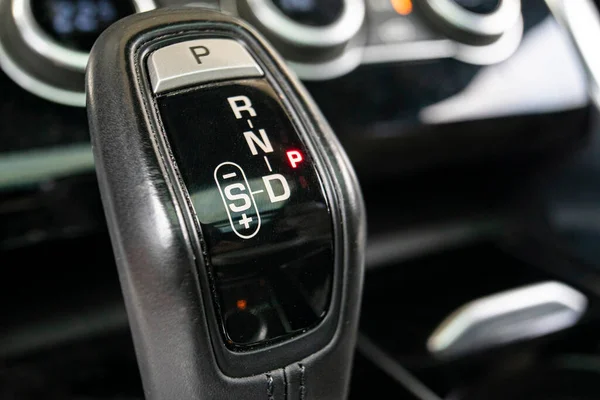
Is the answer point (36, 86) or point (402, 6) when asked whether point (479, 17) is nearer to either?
point (402, 6)

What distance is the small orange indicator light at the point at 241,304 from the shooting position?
1.10 feet

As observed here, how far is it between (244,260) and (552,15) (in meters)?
0.64

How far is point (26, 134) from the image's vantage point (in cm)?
54

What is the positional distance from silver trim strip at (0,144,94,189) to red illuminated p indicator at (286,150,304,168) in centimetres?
25

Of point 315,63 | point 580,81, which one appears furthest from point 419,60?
point 580,81

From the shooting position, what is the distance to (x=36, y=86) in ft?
1.78

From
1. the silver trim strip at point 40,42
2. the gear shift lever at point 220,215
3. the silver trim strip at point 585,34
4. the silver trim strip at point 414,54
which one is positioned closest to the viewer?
the gear shift lever at point 220,215

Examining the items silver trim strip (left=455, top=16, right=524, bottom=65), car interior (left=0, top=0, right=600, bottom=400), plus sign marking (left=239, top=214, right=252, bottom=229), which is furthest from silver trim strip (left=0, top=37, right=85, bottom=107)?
silver trim strip (left=455, top=16, right=524, bottom=65)

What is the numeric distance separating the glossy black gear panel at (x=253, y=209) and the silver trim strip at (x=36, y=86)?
0.76 ft

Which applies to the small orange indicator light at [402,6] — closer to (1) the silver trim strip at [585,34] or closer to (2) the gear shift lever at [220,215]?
(1) the silver trim strip at [585,34]

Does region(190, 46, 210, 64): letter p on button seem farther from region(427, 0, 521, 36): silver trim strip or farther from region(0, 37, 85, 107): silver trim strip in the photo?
region(427, 0, 521, 36): silver trim strip

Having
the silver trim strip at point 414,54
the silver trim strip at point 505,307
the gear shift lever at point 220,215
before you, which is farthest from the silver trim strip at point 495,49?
the gear shift lever at point 220,215

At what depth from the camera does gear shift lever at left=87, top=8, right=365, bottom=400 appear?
1.06 ft

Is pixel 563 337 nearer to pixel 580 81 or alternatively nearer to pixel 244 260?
pixel 580 81
